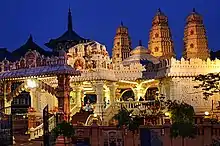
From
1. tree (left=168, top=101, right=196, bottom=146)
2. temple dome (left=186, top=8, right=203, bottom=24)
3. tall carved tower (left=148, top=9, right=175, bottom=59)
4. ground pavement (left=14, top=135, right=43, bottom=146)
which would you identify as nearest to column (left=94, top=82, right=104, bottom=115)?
ground pavement (left=14, top=135, right=43, bottom=146)

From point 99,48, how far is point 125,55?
2650 centimetres

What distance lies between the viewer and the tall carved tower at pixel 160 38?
54.3 m

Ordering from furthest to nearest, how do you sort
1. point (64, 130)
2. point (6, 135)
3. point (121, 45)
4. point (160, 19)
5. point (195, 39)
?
1. point (121, 45)
2. point (160, 19)
3. point (195, 39)
4. point (6, 135)
5. point (64, 130)

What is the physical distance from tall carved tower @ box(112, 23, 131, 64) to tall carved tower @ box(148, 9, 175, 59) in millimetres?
3508

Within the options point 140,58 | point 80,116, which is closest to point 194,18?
point 140,58

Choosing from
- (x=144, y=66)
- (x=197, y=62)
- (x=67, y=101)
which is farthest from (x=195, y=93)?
(x=67, y=101)

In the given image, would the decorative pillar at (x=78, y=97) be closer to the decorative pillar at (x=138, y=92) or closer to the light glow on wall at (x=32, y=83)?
the decorative pillar at (x=138, y=92)

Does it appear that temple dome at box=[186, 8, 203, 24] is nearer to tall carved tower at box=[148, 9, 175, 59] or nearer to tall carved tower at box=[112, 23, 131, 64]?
tall carved tower at box=[148, 9, 175, 59]

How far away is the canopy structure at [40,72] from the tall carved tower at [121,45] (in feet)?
104

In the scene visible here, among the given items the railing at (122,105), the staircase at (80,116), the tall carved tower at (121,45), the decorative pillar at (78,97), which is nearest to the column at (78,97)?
the decorative pillar at (78,97)

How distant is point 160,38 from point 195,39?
4998mm

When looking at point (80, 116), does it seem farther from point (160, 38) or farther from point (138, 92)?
point (160, 38)

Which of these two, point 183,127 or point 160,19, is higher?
point 160,19

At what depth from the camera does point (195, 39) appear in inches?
2014
